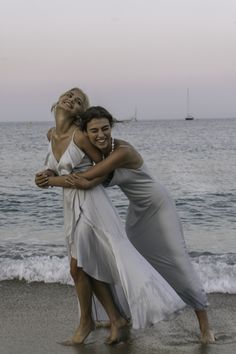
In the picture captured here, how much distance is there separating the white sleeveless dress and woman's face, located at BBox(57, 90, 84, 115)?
0.86ft

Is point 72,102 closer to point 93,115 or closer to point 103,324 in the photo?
point 93,115

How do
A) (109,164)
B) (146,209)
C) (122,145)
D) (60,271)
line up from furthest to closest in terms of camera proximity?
(60,271), (146,209), (122,145), (109,164)

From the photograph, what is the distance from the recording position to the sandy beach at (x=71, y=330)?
13.7ft

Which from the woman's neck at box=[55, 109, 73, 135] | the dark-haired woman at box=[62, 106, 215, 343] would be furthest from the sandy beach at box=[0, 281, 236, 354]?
the woman's neck at box=[55, 109, 73, 135]

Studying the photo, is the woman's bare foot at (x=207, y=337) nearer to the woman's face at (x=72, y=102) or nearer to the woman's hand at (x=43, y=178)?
the woman's hand at (x=43, y=178)

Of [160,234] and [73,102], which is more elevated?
[73,102]

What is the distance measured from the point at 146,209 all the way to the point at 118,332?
995 millimetres

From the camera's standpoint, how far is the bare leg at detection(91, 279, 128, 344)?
14.0 feet

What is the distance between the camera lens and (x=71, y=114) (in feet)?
13.4

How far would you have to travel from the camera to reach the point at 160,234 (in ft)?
14.0

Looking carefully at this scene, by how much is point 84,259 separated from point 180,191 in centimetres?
1284

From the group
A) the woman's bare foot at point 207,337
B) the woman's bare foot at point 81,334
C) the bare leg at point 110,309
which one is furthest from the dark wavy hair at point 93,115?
the woman's bare foot at point 207,337

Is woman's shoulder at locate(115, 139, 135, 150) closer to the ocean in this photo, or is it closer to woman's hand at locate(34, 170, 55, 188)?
the ocean

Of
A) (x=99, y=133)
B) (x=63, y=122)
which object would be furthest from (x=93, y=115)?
(x=63, y=122)
